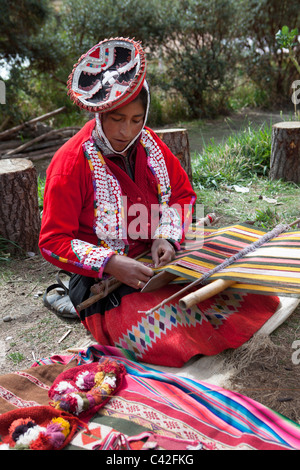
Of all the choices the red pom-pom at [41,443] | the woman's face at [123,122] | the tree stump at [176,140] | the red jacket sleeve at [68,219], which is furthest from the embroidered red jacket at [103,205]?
the tree stump at [176,140]

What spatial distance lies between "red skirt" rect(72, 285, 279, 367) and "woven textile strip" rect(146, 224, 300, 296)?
16 cm

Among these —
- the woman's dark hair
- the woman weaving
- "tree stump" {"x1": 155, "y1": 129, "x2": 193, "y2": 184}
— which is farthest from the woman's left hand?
"tree stump" {"x1": 155, "y1": 129, "x2": 193, "y2": 184}

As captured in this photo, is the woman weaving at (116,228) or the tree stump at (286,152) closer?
the woman weaving at (116,228)

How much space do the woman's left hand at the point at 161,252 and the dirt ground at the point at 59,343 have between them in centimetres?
57

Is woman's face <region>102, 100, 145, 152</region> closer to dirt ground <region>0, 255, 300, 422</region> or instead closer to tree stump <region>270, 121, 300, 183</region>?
dirt ground <region>0, 255, 300, 422</region>

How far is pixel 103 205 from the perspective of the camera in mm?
2359

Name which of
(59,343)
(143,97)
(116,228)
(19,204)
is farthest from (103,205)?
(19,204)

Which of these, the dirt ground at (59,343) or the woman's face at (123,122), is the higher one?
the woman's face at (123,122)

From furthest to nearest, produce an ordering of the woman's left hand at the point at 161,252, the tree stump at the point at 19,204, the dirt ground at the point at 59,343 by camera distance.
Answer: the tree stump at the point at 19,204 < the woman's left hand at the point at 161,252 < the dirt ground at the point at 59,343

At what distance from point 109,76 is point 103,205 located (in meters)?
0.63

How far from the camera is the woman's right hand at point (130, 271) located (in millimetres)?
2232

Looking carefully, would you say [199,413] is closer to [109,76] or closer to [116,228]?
[116,228]

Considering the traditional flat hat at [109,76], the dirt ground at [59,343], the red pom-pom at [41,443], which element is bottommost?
the dirt ground at [59,343]

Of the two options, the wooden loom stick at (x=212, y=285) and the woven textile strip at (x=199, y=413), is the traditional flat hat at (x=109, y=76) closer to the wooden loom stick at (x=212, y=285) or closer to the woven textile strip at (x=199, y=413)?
the wooden loom stick at (x=212, y=285)
